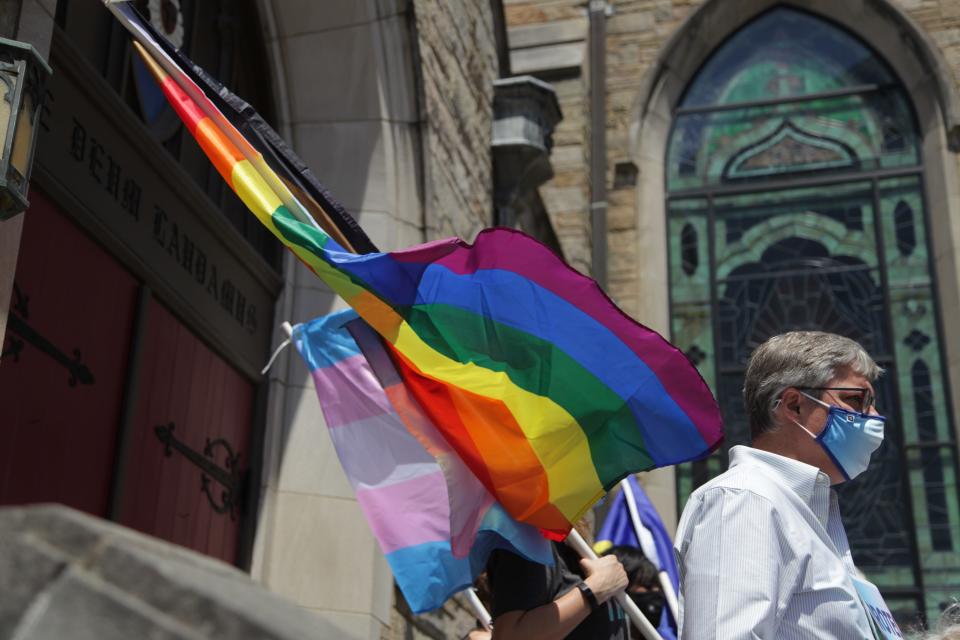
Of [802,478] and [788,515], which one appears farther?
[802,478]

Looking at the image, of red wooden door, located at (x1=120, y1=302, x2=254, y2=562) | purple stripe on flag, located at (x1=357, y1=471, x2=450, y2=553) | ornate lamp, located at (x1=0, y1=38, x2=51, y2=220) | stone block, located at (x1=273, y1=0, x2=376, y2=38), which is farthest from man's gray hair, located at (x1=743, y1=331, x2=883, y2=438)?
stone block, located at (x1=273, y1=0, x2=376, y2=38)

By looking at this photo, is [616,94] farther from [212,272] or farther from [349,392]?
[349,392]

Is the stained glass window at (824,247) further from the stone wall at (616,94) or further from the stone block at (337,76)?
the stone block at (337,76)

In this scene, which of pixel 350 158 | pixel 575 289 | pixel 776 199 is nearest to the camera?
pixel 575 289

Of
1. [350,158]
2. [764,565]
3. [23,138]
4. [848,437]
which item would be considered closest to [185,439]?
[350,158]

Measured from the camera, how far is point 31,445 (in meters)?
3.94

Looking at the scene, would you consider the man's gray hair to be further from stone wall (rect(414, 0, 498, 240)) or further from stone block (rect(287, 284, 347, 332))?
stone wall (rect(414, 0, 498, 240))

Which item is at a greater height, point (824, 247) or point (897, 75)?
point (897, 75)

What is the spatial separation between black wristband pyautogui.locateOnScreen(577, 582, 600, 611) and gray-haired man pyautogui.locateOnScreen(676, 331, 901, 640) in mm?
365

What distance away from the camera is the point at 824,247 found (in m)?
12.0

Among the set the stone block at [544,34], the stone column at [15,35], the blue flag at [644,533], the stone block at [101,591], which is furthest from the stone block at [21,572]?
the stone block at [544,34]

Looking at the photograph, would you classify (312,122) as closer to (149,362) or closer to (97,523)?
(149,362)

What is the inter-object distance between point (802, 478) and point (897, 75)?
1049 cm

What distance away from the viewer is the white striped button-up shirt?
8.14 ft
